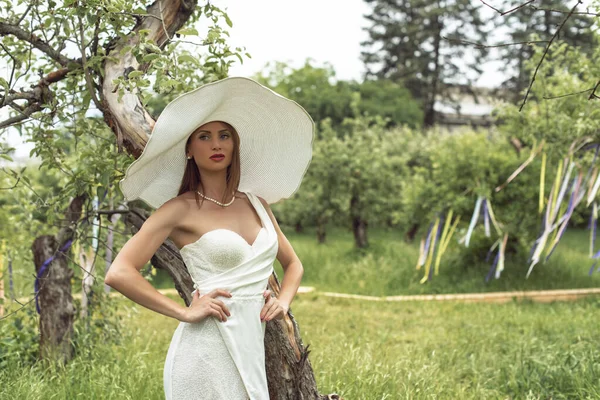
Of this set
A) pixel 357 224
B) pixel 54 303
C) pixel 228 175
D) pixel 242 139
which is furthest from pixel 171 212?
pixel 357 224

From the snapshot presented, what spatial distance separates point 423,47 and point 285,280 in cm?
2551

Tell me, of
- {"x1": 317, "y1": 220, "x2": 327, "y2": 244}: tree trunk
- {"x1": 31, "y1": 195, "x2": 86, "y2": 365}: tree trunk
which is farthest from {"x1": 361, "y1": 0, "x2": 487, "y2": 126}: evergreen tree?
{"x1": 31, "y1": 195, "x2": 86, "y2": 365}: tree trunk

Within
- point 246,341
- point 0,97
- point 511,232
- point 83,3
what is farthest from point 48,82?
point 511,232

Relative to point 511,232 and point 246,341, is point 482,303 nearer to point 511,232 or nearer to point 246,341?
point 511,232

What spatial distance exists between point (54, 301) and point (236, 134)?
263cm

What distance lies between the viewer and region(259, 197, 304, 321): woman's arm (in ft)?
8.22

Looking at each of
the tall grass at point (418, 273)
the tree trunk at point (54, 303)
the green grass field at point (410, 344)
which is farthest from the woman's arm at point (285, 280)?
the tall grass at point (418, 273)

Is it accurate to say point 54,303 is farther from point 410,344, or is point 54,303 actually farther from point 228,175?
point 410,344

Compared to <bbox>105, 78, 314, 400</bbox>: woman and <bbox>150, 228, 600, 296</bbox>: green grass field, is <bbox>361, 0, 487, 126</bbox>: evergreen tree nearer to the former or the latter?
<bbox>150, 228, 600, 296</bbox>: green grass field

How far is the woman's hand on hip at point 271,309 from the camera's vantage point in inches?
98.3

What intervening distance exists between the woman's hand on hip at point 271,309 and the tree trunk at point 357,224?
9.70 metres

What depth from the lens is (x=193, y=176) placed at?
8.45 ft

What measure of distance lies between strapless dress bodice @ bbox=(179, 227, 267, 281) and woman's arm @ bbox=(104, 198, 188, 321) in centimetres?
12

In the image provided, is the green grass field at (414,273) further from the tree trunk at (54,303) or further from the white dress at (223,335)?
the white dress at (223,335)
